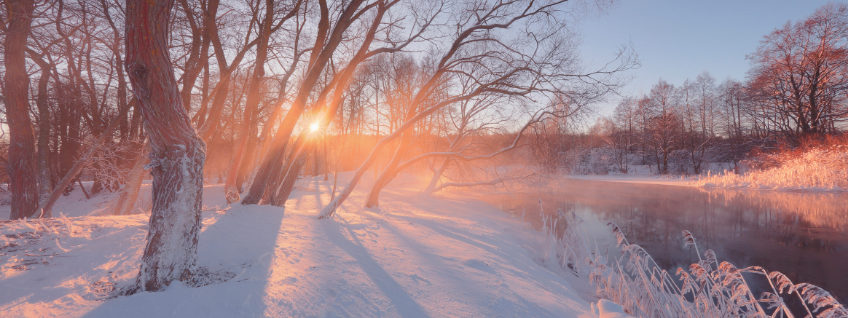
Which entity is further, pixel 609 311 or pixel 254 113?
pixel 254 113

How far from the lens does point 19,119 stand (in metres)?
6.30

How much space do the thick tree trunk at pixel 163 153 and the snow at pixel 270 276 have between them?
0.21m

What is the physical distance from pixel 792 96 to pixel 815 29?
422 centimetres

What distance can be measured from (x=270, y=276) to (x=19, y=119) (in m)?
7.97

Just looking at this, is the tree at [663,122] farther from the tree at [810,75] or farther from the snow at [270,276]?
the snow at [270,276]

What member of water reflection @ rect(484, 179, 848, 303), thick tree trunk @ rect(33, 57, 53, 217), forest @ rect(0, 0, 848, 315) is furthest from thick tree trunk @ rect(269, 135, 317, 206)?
water reflection @ rect(484, 179, 848, 303)

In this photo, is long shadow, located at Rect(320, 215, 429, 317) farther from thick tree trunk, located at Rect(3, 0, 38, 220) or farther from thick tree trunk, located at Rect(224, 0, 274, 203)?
thick tree trunk, located at Rect(3, 0, 38, 220)

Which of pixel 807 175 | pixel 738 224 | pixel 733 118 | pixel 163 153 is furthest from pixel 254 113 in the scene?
pixel 733 118

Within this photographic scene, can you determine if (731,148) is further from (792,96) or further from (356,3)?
(356,3)

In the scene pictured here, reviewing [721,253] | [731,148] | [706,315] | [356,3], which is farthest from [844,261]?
[731,148]

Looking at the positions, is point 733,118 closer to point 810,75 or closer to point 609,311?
point 810,75

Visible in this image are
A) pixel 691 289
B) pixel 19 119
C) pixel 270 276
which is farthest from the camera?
pixel 19 119

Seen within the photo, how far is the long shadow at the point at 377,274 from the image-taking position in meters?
2.52

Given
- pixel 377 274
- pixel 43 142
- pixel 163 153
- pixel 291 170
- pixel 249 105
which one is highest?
pixel 249 105
